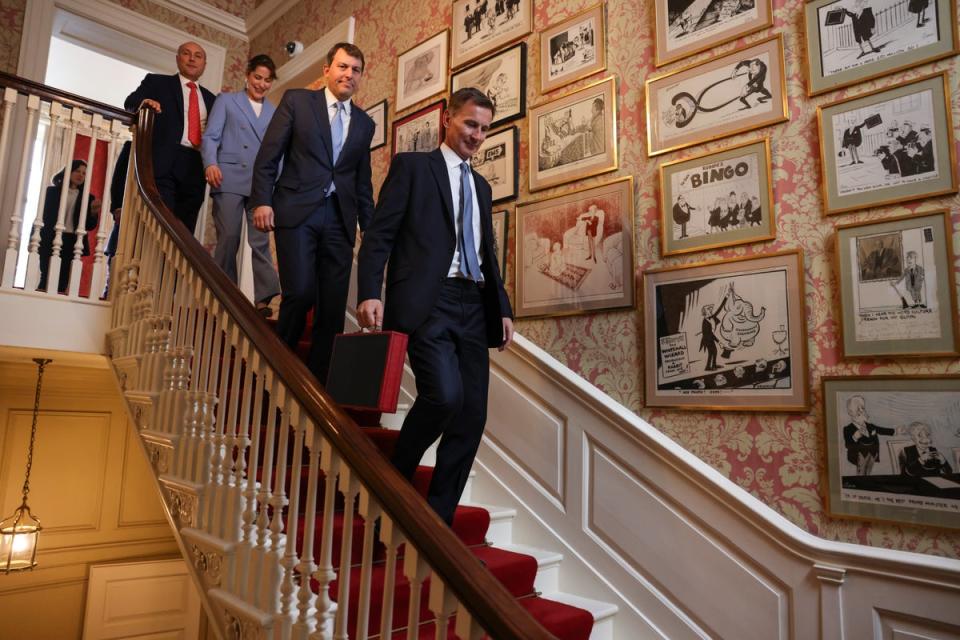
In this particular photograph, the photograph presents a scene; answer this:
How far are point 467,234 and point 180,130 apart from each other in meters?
2.14

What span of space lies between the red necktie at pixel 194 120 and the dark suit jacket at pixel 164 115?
38mm

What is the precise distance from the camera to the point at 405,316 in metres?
1.88

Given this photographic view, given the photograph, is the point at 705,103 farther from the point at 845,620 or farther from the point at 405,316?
the point at 845,620

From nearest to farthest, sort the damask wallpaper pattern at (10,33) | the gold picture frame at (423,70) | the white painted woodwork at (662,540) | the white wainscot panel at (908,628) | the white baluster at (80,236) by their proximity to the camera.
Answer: the white wainscot panel at (908,628)
the white painted woodwork at (662,540)
the white baluster at (80,236)
the gold picture frame at (423,70)
the damask wallpaper pattern at (10,33)

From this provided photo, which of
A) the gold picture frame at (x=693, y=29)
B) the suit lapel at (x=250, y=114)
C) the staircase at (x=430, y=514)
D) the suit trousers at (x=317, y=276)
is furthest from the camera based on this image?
the suit lapel at (x=250, y=114)

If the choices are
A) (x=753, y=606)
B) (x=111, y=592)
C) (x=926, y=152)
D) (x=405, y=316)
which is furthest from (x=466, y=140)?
(x=111, y=592)

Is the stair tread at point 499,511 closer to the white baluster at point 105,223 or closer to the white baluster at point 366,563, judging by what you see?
the white baluster at point 366,563

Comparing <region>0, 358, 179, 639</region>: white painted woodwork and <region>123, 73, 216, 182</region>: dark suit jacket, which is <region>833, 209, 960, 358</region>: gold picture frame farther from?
<region>0, 358, 179, 639</region>: white painted woodwork

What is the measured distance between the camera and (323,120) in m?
2.53

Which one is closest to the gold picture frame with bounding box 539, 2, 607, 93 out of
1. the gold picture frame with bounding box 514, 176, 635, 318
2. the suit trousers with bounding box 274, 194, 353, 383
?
the gold picture frame with bounding box 514, 176, 635, 318

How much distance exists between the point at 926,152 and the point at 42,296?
3.42m

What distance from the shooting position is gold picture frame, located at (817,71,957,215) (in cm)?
185

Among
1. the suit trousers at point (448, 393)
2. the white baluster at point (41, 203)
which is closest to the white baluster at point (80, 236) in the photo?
the white baluster at point (41, 203)

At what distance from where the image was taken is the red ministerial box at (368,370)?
152cm
